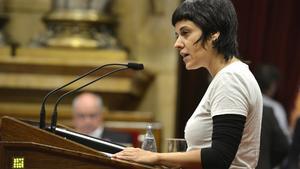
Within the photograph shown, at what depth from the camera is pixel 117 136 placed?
22.4 feet

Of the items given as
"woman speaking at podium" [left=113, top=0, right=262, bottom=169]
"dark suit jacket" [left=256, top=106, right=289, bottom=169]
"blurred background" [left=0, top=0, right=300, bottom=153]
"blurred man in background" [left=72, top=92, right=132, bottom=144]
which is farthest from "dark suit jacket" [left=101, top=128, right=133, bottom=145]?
"woman speaking at podium" [left=113, top=0, right=262, bottom=169]

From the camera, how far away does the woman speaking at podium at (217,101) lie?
3311 mm

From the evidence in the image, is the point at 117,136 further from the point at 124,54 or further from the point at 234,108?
the point at 234,108

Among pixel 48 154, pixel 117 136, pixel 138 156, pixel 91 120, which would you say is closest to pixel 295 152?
pixel 117 136

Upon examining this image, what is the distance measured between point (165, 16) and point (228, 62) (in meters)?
4.49

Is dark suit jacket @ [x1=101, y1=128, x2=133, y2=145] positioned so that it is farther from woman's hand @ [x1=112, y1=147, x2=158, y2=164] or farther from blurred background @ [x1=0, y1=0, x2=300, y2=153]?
woman's hand @ [x1=112, y1=147, x2=158, y2=164]

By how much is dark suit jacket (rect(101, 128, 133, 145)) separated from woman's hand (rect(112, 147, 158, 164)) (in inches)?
133

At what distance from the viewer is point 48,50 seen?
301 inches

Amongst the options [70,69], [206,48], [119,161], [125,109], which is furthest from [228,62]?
[125,109]

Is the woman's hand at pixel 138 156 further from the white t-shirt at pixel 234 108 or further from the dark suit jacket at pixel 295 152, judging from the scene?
the dark suit jacket at pixel 295 152

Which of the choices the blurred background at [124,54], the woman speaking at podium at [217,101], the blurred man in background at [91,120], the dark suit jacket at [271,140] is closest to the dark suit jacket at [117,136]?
the blurred man in background at [91,120]

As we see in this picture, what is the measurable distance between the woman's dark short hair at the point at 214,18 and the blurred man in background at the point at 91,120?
334 centimetres

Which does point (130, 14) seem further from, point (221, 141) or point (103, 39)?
point (221, 141)

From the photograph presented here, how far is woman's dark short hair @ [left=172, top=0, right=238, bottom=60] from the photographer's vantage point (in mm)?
3449
